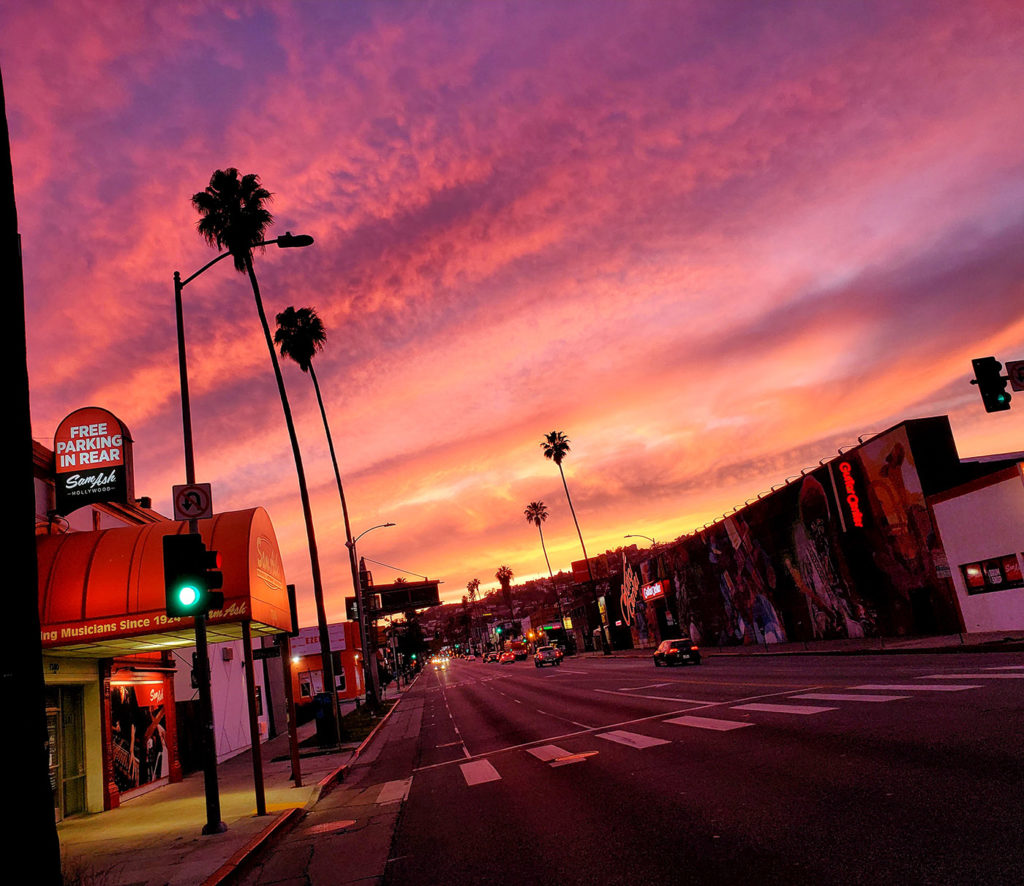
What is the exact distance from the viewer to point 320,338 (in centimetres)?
3953

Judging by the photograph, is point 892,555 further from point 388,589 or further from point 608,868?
point 388,589

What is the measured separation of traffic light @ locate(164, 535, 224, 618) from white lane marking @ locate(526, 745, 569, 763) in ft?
23.8

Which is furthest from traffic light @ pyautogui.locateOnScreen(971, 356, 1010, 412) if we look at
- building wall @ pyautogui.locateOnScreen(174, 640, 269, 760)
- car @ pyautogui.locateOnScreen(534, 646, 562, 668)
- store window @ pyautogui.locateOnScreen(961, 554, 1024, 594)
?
car @ pyautogui.locateOnScreen(534, 646, 562, 668)

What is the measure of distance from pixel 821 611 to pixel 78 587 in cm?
3651

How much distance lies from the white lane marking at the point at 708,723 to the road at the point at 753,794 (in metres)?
0.10

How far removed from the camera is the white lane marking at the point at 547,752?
564 inches

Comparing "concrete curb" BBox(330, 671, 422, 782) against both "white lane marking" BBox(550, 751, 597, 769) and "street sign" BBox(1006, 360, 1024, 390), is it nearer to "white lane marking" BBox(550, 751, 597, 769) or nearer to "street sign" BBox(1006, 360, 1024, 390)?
"white lane marking" BBox(550, 751, 597, 769)

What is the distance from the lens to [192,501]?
12664mm

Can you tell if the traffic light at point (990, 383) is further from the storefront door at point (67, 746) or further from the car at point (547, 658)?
the car at point (547, 658)

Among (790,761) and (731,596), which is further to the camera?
(731,596)

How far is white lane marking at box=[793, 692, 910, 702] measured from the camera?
14128 mm

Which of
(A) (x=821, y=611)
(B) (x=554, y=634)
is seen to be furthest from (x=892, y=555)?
(B) (x=554, y=634)

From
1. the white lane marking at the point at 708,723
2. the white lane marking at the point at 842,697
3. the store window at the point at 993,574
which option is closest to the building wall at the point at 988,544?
the store window at the point at 993,574

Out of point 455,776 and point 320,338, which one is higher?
point 320,338
